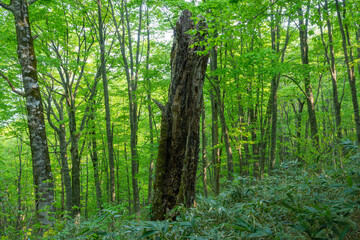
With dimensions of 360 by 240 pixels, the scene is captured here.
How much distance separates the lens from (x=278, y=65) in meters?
7.49

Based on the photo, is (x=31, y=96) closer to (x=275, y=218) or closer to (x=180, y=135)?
(x=180, y=135)

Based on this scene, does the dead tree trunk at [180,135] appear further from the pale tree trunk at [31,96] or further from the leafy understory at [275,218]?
the pale tree trunk at [31,96]

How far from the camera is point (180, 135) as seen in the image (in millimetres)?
3965

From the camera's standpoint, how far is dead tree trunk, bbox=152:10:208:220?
Answer: 3.84 meters

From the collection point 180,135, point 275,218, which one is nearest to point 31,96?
point 180,135

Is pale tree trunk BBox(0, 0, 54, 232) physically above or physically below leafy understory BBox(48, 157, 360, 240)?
above

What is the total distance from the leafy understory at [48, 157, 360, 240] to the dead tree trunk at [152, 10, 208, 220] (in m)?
1.71

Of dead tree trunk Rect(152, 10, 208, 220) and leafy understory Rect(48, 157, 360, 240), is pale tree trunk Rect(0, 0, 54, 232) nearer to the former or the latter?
dead tree trunk Rect(152, 10, 208, 220)

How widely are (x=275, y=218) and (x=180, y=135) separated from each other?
266 centimetres

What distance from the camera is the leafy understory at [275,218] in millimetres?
1098

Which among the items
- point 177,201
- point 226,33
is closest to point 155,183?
point 177,201

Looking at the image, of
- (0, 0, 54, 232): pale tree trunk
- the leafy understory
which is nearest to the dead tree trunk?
the leafy understory

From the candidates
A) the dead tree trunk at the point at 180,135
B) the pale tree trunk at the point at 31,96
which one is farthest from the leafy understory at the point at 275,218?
the pale tree trunk at the point at 31,96

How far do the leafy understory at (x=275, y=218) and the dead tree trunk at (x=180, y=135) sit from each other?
5.61ft
